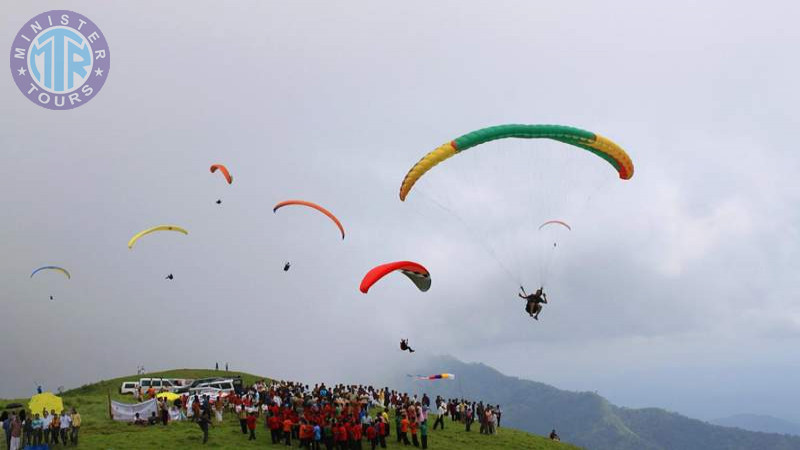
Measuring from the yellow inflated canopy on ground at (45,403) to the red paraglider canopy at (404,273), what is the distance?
15.4m

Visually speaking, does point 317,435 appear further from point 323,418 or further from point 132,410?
point 132,410

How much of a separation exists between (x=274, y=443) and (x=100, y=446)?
24.5ft

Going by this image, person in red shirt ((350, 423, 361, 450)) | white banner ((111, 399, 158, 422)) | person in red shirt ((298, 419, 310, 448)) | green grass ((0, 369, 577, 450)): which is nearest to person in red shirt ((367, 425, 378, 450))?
person in red shirt ((350, 423, 361, 450))

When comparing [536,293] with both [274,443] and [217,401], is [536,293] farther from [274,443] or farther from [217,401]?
[217,401]

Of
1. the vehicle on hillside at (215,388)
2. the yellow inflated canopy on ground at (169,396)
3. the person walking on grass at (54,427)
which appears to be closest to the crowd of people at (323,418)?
the yellow inflated canopy on ground at (169,396)

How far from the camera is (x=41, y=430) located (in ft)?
83.6

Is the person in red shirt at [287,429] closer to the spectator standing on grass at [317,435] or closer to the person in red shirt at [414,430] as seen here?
the spectator standing on grass at [317,435]

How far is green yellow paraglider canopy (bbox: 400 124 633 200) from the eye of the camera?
2845 cm

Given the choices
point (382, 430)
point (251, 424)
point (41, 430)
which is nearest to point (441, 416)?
point (382, 430)

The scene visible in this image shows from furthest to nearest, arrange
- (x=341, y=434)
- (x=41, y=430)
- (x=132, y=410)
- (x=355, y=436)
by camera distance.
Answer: (x=132, y=410), (x=355, y=436), (x=341, y=434), (x=41, y=430)

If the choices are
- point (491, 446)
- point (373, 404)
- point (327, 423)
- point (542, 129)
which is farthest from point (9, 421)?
point (542, 129)

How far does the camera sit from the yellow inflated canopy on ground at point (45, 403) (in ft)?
90.2

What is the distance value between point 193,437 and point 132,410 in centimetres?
634

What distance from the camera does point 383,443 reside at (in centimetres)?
2761
